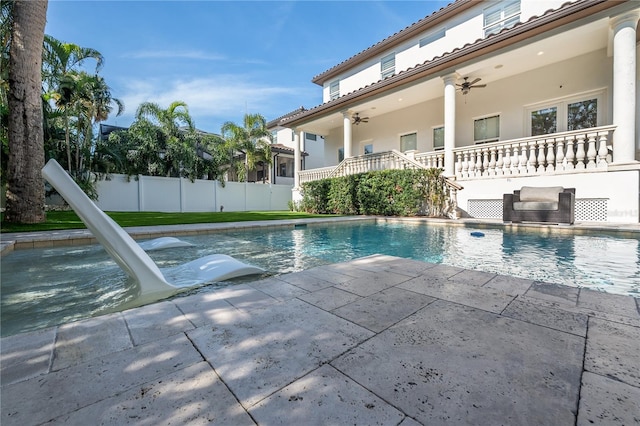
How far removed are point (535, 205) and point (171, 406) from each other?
940 centimetres

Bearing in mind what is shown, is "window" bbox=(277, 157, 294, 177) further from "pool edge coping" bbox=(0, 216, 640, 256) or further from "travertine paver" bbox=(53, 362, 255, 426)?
"travertine paver" bbox=(53, 362, 255, 426)

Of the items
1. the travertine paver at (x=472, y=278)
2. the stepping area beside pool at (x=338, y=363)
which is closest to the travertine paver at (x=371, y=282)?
the stepping area beside pool at (x=338, y=363)

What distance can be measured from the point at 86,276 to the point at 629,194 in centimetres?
1166

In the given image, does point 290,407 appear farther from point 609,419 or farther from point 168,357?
point 609,419

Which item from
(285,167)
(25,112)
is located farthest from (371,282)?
(285,167)

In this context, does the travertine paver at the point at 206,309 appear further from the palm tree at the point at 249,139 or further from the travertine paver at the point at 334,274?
the palm tree at the point at 249,139

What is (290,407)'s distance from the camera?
113cm

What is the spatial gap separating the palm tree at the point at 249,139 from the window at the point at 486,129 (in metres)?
12.6

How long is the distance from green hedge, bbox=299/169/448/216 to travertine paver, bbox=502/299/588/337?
28.5ft

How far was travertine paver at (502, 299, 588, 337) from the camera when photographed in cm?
184

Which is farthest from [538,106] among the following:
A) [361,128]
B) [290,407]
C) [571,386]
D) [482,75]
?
[290,407]

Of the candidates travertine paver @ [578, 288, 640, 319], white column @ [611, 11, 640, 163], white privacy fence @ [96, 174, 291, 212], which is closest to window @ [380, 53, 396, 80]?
white column @ [611, 11, 640, 163]

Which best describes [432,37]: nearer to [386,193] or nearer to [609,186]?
[386,193]

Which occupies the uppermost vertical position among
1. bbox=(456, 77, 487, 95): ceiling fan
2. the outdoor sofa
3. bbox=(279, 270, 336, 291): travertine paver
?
bbox=(456, 77, 487, 95): ceiling fan
